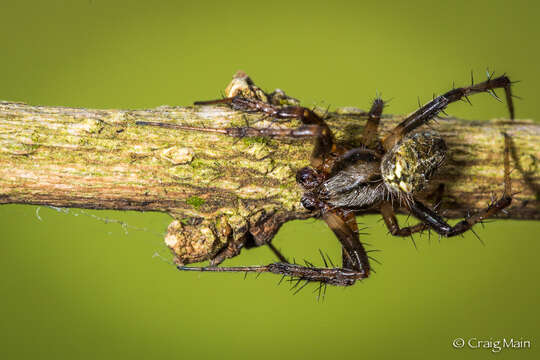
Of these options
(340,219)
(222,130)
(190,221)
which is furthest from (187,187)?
(340,219)

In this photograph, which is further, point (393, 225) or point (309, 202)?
point (393, 225)

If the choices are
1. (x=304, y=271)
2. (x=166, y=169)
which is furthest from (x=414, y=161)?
(x=166, y=169)

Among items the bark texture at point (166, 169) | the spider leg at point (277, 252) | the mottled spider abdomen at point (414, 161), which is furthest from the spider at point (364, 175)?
the spider leg at point (277, 252)

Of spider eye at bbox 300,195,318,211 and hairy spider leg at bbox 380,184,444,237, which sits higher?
spider eye at bbox 300,195,318,211

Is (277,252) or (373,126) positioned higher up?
(373,126)

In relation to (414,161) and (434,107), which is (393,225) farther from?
(434,107)

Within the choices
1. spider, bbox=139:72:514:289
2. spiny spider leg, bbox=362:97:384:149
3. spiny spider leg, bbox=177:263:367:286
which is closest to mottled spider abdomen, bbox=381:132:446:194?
spider, bbox=139:72:514:289

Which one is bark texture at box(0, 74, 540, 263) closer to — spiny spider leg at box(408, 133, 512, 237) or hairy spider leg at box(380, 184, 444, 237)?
spiny spider leg at box(408, 133, 512, 237)

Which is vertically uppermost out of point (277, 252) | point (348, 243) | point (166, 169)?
point (166, 169)
